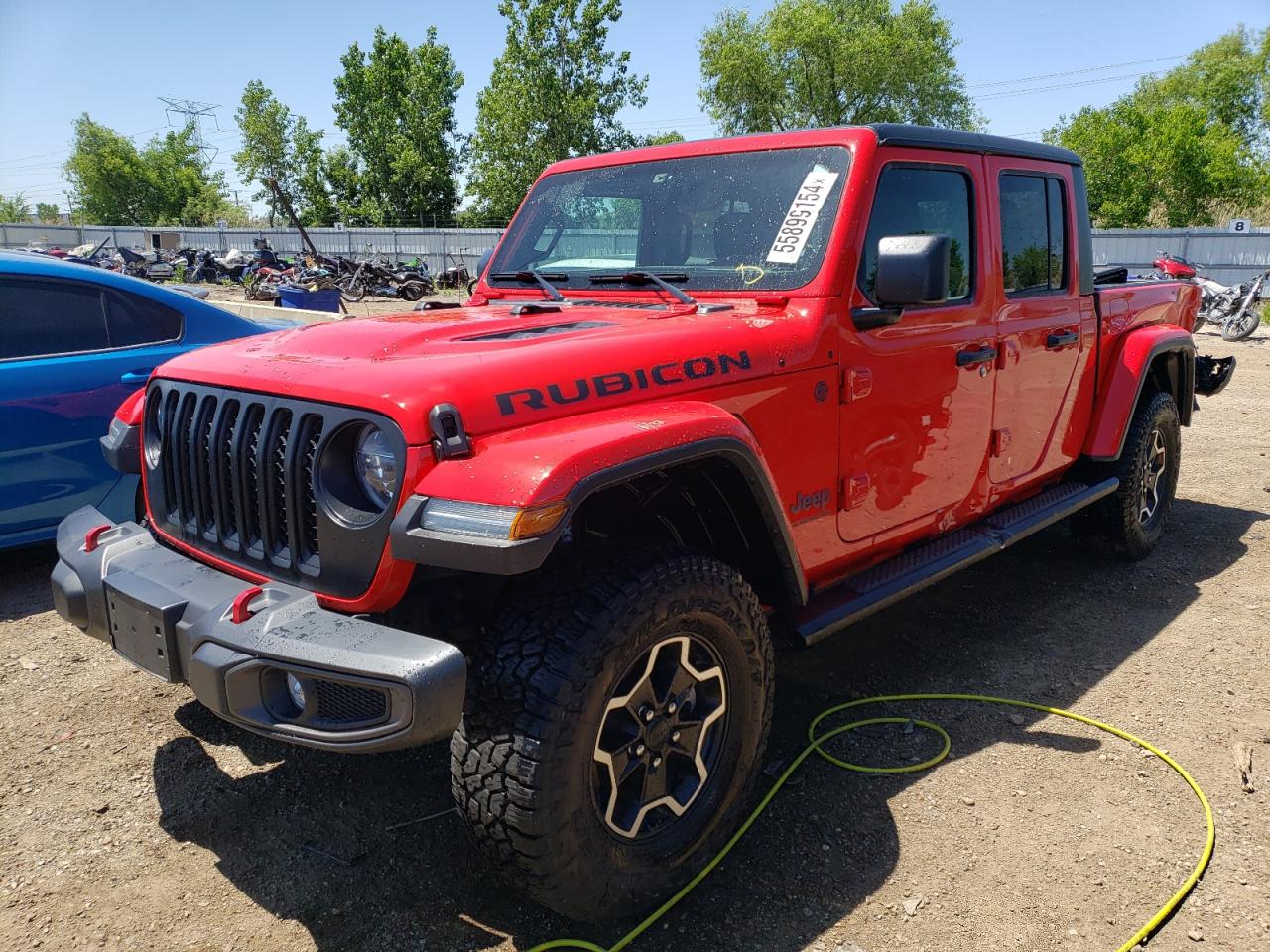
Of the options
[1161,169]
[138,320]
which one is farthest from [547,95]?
[138,320]

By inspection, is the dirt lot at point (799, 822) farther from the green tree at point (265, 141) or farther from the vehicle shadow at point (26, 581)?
the green tree at point (265, 141)

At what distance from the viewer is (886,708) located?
350cm

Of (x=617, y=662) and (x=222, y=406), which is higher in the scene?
(x=222, y=406)

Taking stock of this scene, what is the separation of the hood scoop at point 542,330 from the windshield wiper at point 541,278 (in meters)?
0.63

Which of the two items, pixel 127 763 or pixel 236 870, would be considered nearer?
pixel 236 870

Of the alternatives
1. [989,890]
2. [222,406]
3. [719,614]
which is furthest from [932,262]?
[222,406]

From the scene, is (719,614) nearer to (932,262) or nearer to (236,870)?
(932,262)

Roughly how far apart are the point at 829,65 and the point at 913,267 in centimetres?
Answer: 5024

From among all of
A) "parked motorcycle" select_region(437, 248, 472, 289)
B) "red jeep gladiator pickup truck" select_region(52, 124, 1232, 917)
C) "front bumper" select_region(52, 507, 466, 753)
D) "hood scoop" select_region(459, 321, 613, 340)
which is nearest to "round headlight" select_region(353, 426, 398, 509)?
"red jeep gladiator pickup truck" select_region(52, 124, 1232, 917)

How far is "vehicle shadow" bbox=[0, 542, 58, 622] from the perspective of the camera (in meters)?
4.38

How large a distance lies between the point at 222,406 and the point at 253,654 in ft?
2.65

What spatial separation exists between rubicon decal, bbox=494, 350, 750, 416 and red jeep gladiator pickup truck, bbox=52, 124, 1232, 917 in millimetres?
10

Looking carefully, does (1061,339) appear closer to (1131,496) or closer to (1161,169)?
(1131,496)

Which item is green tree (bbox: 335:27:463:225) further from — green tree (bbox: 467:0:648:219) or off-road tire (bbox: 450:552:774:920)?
off-road tire (bbox: 450:552:774:920)
